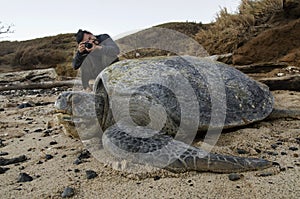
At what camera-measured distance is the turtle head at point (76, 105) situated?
2.34 meters

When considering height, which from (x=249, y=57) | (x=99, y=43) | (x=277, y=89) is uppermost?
(x=99, y=43)

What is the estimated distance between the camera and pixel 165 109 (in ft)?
7.57

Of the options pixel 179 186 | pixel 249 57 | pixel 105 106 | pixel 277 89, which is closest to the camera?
pixel 179 186

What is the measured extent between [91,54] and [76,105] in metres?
2.28

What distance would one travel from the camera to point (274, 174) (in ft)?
5.62

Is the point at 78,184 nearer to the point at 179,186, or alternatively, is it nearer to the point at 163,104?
the point at 179,186

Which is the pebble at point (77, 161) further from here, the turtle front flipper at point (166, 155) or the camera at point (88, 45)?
the camera at point (88, 45)

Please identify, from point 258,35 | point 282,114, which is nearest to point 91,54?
point 282,114

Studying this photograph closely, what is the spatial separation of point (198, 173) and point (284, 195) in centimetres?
51

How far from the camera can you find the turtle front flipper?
1.80 m

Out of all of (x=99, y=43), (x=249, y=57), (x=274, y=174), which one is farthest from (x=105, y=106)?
(x=249, y=57)

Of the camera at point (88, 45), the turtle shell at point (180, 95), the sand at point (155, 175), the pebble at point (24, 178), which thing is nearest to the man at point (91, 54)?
the camera at point (88, 45)

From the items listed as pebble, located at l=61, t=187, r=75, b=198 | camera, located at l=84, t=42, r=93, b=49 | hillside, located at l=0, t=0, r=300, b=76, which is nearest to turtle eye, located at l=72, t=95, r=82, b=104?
pebble, located at l=61, t=187, r=75, b=198

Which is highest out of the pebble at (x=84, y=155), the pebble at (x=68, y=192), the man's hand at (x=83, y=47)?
the man's hand at (x=83, y=47)
